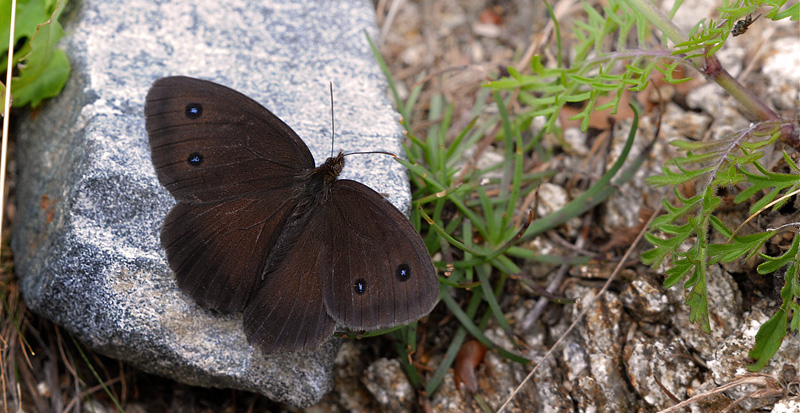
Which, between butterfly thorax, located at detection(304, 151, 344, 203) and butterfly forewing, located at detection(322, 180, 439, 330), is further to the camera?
butterfly thorax, located at detection(304, 151, 344, 203)

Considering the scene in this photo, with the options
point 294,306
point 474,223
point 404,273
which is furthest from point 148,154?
point 474,223

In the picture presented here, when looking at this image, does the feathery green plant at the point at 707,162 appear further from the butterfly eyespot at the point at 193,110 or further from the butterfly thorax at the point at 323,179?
the butterfly eyespot at the point at 193,110

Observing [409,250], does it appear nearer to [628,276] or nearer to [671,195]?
[628,276]

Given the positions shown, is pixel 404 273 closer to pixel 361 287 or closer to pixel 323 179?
pixel 361 287

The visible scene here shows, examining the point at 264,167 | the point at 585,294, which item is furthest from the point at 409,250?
the point at 585,294

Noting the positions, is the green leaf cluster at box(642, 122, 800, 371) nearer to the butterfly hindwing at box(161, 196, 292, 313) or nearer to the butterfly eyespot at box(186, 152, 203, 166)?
the butterfly hindwing at box(161, 196, 292, 313)

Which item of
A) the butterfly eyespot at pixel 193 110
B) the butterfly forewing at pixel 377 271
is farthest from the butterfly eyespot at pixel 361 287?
the butterfly eyespot at pixel 193 110

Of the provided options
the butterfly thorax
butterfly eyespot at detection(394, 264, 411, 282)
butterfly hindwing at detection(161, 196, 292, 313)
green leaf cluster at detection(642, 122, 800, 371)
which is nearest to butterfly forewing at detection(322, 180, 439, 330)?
butterfly eyespot at detection(394, 264, 411, 282)
